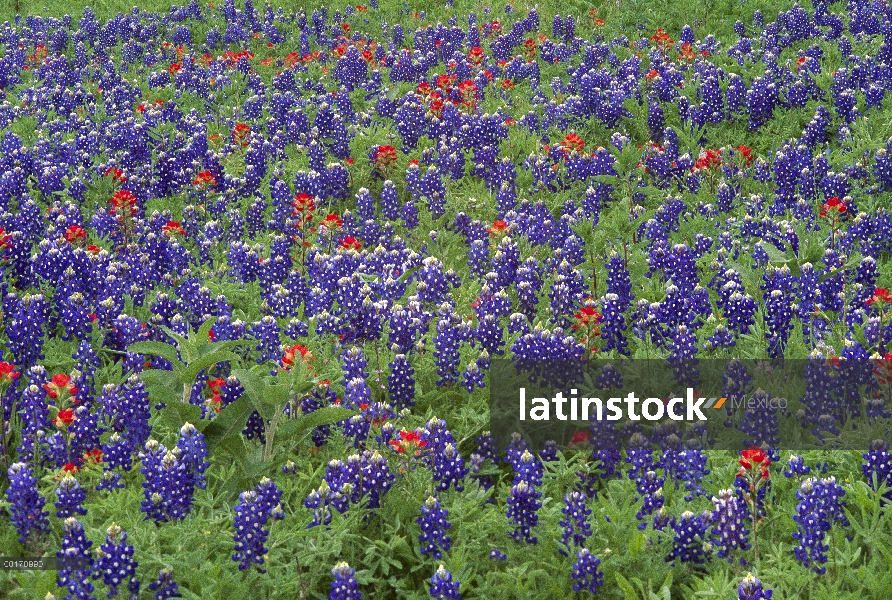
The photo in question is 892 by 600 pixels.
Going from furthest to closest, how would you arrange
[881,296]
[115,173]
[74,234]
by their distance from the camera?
[115,173]
[74,234]
[881,296]

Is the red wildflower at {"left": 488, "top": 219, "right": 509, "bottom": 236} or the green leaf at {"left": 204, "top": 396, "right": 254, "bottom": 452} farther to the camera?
the red wildflower at {"left": 488, "top": 219, "right": 509, "bottom": 236}

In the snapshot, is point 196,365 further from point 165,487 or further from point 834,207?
point 834,207

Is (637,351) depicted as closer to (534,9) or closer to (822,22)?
(822,22)

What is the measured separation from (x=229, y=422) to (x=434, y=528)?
1327mm

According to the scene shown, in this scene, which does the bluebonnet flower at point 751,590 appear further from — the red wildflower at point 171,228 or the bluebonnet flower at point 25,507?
the red wildflower at point 171,228

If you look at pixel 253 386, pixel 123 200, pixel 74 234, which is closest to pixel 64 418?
pixel 253 386

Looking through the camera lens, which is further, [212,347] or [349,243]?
[349,243]

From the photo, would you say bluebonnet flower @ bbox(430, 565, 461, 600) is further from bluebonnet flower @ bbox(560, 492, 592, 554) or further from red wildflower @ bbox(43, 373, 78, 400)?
red wildflower @ bbox(43, 373, 78, 400)

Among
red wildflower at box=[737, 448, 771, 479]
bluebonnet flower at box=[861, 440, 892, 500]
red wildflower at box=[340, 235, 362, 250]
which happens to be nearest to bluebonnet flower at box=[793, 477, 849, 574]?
red wildflower at box=[737, 448, 771, 479]

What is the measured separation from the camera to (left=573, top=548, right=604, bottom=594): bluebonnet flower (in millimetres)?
4188

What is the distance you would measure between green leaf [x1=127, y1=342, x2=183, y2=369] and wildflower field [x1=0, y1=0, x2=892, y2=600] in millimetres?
37

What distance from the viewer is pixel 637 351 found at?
5.95 m

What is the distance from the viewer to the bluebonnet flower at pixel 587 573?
13.7 ft

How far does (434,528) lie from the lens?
4.42 meters
